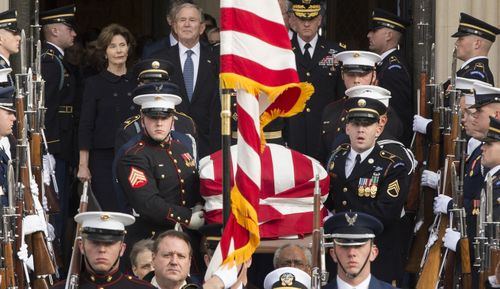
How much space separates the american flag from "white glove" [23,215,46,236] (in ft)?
7.84

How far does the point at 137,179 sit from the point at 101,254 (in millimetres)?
1815

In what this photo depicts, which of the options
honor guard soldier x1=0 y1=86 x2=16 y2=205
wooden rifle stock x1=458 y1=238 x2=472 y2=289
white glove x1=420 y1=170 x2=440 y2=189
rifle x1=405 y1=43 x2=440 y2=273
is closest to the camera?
wooden rifle stock x1=458 y1=238 x2=472 y2=289

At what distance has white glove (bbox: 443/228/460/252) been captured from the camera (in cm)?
1530

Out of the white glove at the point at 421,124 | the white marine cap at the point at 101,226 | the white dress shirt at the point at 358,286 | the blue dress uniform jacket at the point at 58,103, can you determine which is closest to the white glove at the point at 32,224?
the white marine cap at the point at 101,226

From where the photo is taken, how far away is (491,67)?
18.2 metres

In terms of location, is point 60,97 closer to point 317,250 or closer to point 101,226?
point 101,226

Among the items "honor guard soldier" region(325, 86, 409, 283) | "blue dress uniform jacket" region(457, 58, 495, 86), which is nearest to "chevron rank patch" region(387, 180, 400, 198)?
"honor guard soldier" region(325, 86, 409, 283)

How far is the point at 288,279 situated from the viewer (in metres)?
13.6

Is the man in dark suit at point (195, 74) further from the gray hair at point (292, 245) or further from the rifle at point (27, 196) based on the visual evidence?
the gray hair at point (292, 245)

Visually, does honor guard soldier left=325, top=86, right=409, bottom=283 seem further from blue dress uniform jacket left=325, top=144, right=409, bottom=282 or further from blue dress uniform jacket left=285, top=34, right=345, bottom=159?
blue dress uniform jacket left=285, top=34, right=345, bottom=159

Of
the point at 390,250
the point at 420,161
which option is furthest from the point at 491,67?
the point at 390,250

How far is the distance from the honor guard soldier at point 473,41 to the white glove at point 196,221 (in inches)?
117

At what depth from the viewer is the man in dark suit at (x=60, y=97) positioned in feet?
60.2

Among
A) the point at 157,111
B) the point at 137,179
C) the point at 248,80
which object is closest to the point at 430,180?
the point at 157,111
